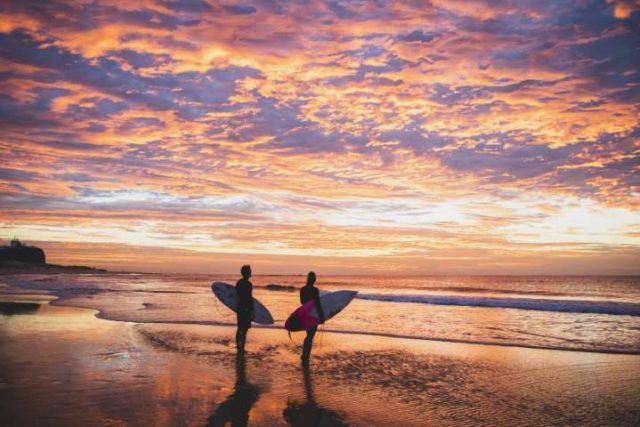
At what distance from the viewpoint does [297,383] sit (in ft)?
26.6

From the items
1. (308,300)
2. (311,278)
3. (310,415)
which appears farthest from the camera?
(308,300)

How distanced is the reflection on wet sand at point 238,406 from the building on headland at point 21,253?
11906 centimetres

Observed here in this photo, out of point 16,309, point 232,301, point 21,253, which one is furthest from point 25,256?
point 232,301

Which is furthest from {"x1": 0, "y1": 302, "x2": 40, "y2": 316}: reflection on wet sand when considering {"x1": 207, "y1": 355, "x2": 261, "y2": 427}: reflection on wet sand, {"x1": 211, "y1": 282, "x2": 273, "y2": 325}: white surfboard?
{"x1": 207, "y1": 355, "x2": 261, "y2": 427}: reflection on wet sand

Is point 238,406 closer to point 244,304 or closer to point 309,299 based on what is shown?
point 309,299

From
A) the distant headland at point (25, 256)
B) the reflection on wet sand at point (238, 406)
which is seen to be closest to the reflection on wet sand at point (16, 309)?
the reflection on wet sand at point (238, 406)

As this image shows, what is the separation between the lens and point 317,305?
977cm

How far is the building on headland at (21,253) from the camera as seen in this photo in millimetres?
108775

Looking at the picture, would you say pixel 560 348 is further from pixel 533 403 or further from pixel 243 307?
pixel 243 307

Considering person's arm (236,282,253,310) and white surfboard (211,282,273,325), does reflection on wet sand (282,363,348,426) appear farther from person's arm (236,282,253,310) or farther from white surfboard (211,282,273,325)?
white surfboard (211,282,273,325)

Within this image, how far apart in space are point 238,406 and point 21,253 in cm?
13074

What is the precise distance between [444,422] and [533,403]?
2056 mm

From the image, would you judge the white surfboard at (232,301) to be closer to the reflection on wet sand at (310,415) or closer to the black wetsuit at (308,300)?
the black wetsuit at (308,300)

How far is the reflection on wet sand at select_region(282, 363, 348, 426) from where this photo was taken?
6.00 m
